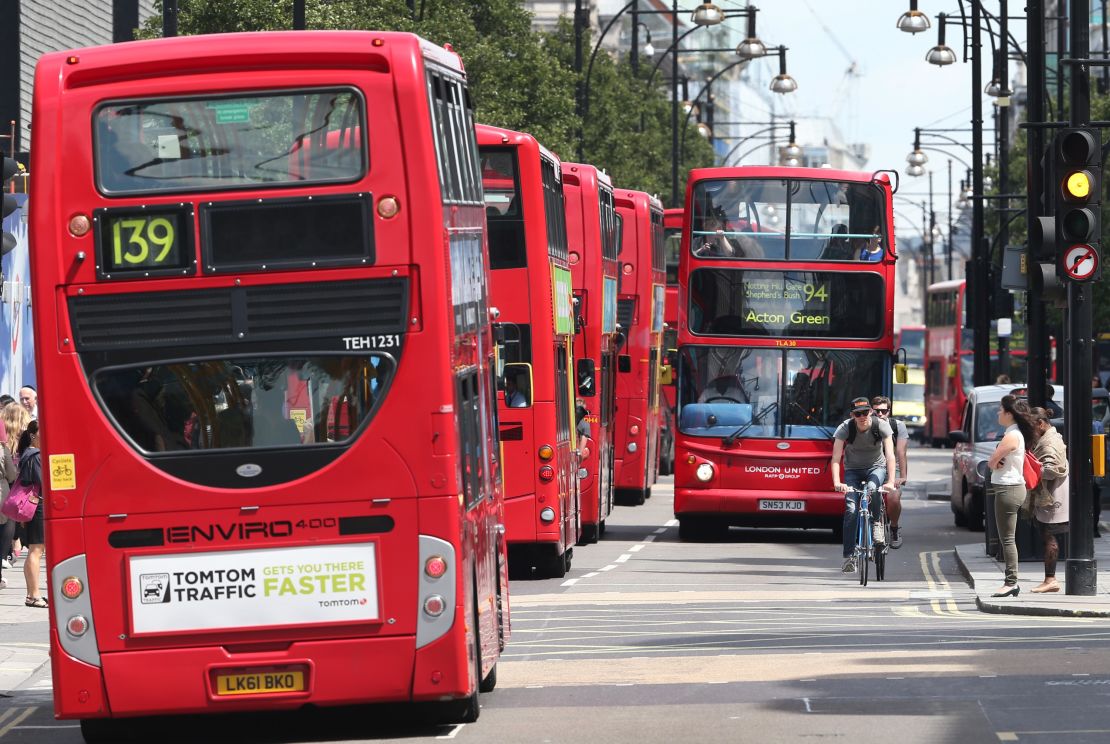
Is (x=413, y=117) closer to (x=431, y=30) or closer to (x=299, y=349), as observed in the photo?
(x=299, y=349)

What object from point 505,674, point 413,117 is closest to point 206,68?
point 413,117

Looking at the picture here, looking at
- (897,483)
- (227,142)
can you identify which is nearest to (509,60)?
(897,483)

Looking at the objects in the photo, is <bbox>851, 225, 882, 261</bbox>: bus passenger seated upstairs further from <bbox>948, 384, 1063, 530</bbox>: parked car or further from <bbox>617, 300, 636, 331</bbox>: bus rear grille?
<bbox>617, 300, 636, 331</bbox>: bus rear grille

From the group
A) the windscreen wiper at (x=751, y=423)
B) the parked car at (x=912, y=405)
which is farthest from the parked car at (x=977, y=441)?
the parked car at (x=912, y=405)

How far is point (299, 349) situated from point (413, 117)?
1223mm

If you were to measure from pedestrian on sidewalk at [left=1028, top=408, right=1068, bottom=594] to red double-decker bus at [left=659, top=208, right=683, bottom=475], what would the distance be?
2226cm

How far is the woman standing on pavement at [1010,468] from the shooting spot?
19.1 m

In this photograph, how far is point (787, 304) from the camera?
27219mm

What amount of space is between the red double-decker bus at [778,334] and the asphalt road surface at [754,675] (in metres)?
5.49

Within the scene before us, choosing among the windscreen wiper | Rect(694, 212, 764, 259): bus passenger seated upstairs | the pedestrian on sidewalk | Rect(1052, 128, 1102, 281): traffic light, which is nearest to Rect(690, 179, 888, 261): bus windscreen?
Rect(694, 212, 764, 259): bus passenger seated upstairs

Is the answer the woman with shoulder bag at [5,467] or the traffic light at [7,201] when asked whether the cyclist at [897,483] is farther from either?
the traffic light at [7,201]

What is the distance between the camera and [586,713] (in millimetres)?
12070

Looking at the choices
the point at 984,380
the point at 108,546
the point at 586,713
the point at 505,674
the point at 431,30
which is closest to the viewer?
the point at 108,546

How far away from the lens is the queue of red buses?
6285 cm
